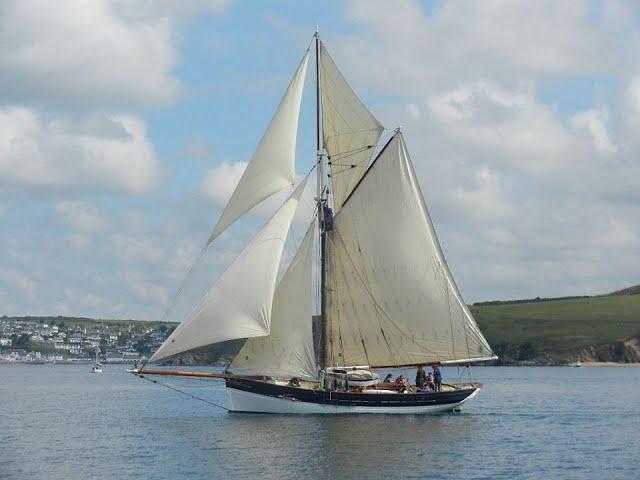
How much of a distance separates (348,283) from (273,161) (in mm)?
9697

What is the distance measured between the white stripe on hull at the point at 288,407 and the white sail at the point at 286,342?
9.05 feet

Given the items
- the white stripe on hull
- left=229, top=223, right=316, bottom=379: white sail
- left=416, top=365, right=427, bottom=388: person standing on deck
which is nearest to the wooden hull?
the white stripe on hull

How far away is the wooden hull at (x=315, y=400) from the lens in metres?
70.5

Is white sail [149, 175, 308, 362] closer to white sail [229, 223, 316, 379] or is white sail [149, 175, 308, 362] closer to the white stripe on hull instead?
white sail [229, 223, 316, 379]

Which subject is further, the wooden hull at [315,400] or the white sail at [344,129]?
the white sail at [344,129]

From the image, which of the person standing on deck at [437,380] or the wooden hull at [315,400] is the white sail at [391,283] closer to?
the person standing on deck at [437,380]

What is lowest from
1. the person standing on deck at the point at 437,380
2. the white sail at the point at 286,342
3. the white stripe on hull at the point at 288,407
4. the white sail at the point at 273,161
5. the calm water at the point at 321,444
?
the calm water at the point at 321,444

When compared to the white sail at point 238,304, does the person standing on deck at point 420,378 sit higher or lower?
lower

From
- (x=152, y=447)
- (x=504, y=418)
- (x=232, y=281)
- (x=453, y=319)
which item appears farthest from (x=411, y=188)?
(x=152, y=447)

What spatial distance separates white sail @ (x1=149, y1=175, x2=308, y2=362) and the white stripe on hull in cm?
672

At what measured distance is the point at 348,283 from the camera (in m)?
71.9

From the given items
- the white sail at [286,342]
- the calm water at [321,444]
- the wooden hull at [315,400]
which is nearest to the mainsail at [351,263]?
the white sail at [286,342]

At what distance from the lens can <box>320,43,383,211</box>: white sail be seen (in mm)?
71812

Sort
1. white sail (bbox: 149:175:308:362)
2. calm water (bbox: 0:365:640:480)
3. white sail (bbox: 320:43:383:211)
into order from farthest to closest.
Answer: white sail (bbox: 320:43:383:211) → white sail (bbox: 149:175:308:362) → calm water (bbox: 0:365:640:480)
